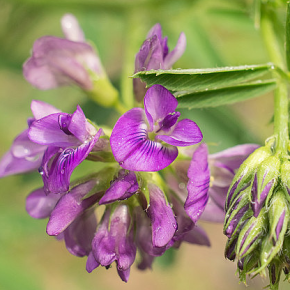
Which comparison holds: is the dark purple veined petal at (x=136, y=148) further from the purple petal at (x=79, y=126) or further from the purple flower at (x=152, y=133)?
the purple petal at (x=79, y=126)

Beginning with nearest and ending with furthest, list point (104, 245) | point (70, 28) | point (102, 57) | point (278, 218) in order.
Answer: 1. point (278, 218)
2. point (104, 245)
3. point (70, 28)
4. point (102, 57)

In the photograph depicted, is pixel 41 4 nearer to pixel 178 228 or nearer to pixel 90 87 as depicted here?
pixel 90 87

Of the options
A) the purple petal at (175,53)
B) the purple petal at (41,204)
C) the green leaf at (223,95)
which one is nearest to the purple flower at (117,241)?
the purple petal at (41,204)

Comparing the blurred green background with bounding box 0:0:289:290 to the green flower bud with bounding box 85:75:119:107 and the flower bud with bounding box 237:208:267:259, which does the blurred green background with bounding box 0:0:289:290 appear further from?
the flower bud with bounding box 237:208:267:259

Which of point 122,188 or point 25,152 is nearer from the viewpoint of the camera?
point 122,188

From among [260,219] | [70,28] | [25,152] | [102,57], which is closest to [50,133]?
[25,152]

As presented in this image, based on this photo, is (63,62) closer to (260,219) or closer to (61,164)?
(61,164)

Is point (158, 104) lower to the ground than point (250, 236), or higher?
higher
